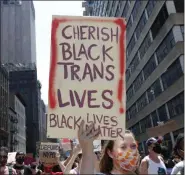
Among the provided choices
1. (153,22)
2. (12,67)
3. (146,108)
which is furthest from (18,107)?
(153,22)

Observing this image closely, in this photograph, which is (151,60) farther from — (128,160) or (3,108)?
(128,160)

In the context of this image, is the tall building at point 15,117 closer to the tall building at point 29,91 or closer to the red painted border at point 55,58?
the tall building at point 29,91

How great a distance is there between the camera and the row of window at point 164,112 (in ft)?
103

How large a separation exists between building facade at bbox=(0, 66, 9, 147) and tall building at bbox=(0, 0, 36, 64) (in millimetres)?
84541

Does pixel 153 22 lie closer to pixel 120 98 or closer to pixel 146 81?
pixel 146 81

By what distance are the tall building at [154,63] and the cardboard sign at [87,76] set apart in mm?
27189

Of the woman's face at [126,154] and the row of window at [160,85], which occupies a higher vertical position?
the row of window at [160,85]

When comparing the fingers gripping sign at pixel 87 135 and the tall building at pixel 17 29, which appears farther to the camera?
the tall building at pixel 17 29

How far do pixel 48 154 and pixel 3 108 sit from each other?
58604 mm

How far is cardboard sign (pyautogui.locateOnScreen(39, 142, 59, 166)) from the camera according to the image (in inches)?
294

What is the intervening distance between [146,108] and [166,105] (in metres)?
9.00

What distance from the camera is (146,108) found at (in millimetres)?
44625

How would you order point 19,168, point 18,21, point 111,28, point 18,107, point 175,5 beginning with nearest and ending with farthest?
point 111,28 → point 19,168 → point 175,5 → point 18,107 → point 18,21

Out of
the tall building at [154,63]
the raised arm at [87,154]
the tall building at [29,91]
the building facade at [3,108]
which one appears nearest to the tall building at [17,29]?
the tall building at [29,91]
